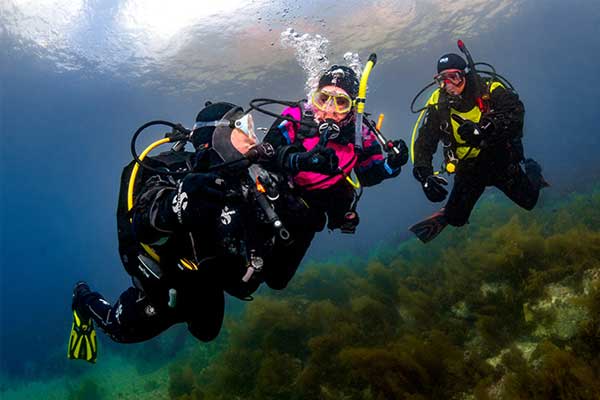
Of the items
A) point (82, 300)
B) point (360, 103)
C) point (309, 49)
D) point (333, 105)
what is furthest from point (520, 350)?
point (309, 49)

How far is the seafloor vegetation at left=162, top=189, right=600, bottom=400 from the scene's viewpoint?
3.61 m

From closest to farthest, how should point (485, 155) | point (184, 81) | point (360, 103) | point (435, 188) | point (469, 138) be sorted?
point (360, 103) < point (469, 138) < point (435, 188) < point (485, 155) < point (184, 81)

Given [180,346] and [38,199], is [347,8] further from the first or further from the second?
[38,199]

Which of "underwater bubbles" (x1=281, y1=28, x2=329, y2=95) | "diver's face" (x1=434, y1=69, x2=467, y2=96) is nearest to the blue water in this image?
"underwater bubbles" (x1=281, y1=28, x2=329, y2=95)

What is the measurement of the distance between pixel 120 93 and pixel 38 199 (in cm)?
4178

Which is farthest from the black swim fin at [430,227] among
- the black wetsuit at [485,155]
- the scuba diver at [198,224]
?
the scuba diver at [198,224]

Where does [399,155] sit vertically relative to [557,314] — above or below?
above

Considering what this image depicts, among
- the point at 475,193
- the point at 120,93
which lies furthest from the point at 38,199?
the point at 475,193

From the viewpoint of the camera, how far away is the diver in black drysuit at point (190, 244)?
2.52m

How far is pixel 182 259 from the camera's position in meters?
3.37

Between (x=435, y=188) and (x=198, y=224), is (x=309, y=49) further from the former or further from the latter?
(x=198, y=224)

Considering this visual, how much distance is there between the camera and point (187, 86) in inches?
958

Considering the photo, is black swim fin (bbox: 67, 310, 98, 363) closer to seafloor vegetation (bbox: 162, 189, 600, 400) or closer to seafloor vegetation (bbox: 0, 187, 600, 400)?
seafloor vegetation (bbox: 162, 189, 600, 400)

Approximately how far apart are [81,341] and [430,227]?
19.5 ft
